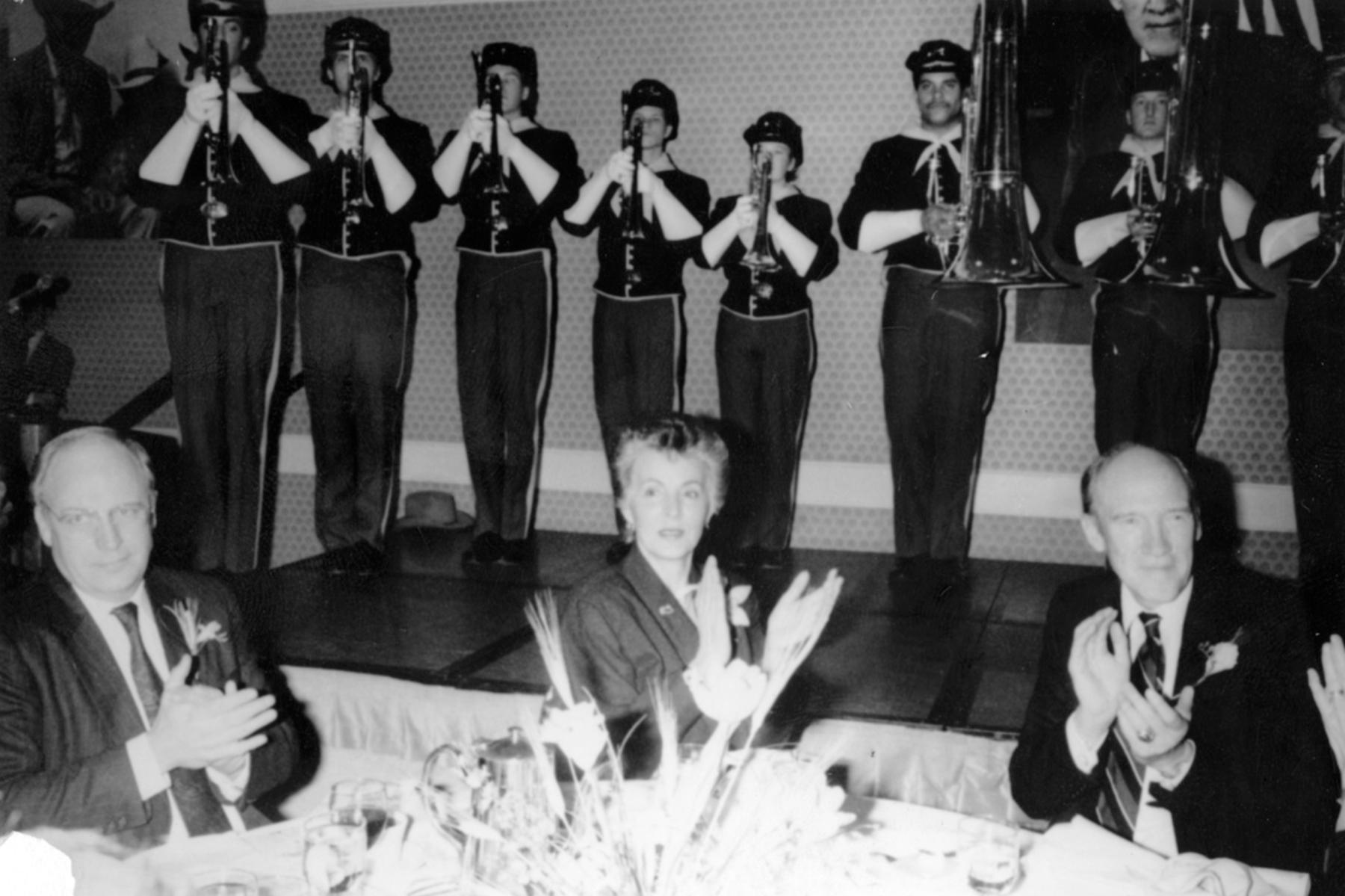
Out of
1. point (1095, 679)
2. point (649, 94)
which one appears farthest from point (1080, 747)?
point (649, 94)

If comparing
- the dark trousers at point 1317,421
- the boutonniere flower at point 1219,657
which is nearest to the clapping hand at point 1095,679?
the boutonniere flower at point 1219,657

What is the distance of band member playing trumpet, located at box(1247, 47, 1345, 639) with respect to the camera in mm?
2127

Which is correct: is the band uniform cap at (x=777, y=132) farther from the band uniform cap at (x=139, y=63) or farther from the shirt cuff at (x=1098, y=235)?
the band uniform cap at (x=139, y=63)

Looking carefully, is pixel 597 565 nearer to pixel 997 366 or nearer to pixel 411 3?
pixel 997 366

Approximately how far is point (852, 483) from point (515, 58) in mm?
1325

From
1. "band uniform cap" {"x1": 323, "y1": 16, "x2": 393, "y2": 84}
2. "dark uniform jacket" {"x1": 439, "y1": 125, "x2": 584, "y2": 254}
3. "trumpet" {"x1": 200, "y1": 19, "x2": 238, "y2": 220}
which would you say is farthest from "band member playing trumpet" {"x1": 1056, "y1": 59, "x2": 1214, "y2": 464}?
"trumpet" {"x1": 200, "y1": 19, "x2": 238, "y2": 220}

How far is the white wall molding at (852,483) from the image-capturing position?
2.39 metres

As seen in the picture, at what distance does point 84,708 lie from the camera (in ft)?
5.66

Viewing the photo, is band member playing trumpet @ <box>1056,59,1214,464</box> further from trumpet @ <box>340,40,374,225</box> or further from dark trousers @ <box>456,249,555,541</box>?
trumpet @ <box>340,40,374,225</box>

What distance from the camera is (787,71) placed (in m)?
2.45

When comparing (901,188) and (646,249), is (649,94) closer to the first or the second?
(646,249)

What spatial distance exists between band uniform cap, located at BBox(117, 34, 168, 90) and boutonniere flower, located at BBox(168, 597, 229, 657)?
1.49 m

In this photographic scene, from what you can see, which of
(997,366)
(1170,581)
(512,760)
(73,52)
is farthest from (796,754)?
(73,52)

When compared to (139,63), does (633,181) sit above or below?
below
